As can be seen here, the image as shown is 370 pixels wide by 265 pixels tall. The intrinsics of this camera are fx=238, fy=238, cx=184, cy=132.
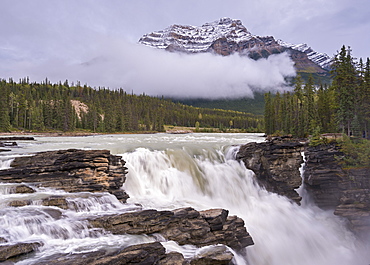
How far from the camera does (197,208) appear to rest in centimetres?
1502

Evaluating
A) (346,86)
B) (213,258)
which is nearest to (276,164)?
(213,258)

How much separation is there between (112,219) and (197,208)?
637 centimetres

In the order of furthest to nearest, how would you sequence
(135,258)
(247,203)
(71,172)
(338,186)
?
1. (338,186)
2. (247,203)
3. (71,172)
4. (135,258)

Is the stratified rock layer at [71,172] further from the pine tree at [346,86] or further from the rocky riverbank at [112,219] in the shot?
the pine tree at [346,86]

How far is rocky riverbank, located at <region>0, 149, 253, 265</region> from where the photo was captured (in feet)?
25.4

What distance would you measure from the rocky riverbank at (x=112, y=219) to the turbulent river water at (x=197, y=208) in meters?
0.41

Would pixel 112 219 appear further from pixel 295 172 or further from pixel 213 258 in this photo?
pixel 295 172

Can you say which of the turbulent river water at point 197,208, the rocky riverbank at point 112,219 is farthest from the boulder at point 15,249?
the turbulent river water at point 197,208

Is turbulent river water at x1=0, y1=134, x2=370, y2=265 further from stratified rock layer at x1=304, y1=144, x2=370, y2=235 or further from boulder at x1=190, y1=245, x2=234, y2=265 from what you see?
stratified rock layer at x1=304, y1=144, x2=370, y2=235

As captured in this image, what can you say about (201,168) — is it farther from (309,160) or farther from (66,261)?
(66,261)

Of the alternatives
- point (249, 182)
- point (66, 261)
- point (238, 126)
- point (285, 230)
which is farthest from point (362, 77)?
point (238, 126)

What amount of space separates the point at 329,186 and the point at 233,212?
13036mm

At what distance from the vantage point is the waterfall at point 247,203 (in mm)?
15258

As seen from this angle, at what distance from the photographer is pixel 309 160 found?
1057 inches
